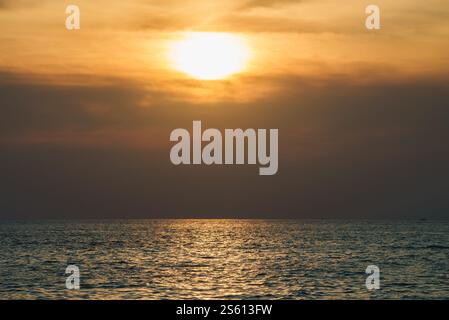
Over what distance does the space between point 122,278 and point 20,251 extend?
1946 inches

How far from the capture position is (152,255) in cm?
9731

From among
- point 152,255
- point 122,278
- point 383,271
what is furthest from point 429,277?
point 152,255

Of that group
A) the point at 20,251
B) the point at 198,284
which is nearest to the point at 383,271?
the point at 198,284

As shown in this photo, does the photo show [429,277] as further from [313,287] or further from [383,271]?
[313,287]
